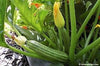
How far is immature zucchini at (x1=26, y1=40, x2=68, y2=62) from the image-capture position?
21.1 inches

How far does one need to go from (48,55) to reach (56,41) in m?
0.08

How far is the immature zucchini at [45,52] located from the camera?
1.76 feet

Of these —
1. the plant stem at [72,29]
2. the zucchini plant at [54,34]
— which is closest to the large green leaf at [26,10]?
the zucchini plant at [54,34]

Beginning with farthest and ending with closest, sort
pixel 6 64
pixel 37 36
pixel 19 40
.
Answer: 1. pixel 6 64
2. pixel 37 36
3. pixel 19 40

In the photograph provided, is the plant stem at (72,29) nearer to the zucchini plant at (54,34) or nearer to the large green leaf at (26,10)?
the zucchini plant at (54,34)

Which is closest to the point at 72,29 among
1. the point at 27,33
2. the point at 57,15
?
the point at 57,15

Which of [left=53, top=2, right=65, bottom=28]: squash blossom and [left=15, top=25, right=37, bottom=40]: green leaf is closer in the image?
[left=53, top=2, right=65, bottom=28]: squash blossom

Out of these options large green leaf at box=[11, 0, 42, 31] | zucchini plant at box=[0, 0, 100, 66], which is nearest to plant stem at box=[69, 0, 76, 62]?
zucchini plant at box=[0, 0, 100, 66]

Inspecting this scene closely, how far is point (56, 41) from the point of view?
61 centimetres

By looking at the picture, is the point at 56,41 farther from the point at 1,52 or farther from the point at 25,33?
the point at 1,52

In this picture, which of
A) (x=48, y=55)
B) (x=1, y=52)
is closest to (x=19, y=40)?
(x=48, y=55)

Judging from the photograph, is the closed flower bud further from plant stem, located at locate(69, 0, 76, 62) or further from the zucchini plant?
plant stem, located at locate(69, 0, 76, 62)

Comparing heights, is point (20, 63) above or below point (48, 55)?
below

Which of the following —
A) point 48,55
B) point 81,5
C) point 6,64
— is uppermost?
point 81,5
